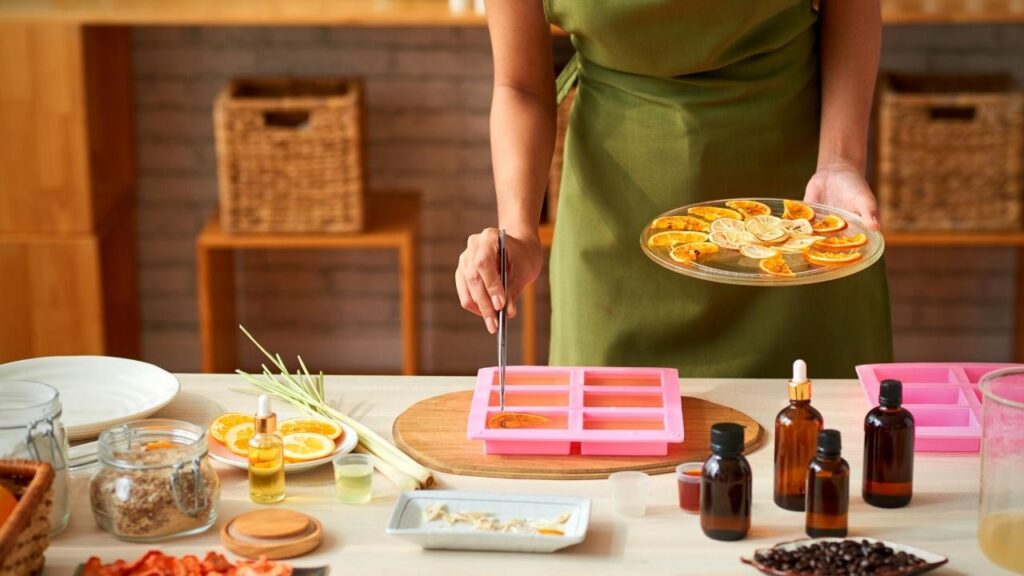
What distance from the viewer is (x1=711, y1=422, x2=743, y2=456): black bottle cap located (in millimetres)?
1432

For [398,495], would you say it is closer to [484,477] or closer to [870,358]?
[484,477]

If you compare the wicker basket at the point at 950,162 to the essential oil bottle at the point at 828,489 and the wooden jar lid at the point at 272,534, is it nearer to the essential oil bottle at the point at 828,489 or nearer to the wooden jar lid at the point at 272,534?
the essential oil bottle at the point at 828,489

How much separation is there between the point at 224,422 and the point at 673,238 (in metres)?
0.65

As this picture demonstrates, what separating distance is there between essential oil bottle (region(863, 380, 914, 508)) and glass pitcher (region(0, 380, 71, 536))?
0.88 meters

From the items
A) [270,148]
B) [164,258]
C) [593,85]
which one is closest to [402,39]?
[270,148]

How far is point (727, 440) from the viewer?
1436 millimetres

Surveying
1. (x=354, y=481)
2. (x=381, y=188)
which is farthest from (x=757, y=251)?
(x=381, y=188)

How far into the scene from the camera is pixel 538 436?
168 centimetres

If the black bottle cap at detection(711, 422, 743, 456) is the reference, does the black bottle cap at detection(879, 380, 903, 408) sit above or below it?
above

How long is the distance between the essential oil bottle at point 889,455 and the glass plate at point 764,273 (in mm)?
243

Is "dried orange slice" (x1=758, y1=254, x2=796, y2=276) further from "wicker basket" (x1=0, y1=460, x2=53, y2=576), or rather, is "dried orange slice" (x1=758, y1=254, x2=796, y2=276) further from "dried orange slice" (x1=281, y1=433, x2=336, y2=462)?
"wicker basket" (x1=0, y1=460, x2=53, y2=576)

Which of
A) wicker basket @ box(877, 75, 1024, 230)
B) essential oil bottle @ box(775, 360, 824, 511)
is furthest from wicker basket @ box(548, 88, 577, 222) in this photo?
essential oil bottle @ box(775, 360, 824, 511)

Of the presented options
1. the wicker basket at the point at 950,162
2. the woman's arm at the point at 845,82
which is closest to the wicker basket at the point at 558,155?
the wicker basket at the point at 950,162

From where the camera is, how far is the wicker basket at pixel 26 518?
4.31 ft
